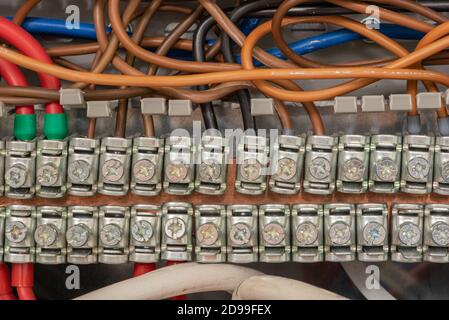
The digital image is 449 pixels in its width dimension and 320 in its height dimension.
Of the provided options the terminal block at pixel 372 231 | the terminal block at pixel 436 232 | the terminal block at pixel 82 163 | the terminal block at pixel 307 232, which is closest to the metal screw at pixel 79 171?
the terminal block at pixel 82 163

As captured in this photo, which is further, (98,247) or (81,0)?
(81,0)

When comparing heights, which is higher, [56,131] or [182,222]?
[56,131]

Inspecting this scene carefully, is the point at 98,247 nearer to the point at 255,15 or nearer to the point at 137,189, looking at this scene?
the point at 137,189

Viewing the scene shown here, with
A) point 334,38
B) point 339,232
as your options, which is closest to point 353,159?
point 339,232

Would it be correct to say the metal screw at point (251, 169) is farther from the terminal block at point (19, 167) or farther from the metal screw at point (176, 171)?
the terminal block at point (19, 167)

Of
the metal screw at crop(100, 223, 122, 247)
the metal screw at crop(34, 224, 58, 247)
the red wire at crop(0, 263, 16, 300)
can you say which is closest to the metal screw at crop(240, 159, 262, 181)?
the metal screw at crop(100, 223, 122, 247)

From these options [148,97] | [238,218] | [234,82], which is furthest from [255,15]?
[238,218]

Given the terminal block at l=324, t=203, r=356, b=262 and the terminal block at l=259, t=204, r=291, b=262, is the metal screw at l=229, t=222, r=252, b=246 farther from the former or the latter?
the terminal block at l=324, t=203, r=356, b=262
